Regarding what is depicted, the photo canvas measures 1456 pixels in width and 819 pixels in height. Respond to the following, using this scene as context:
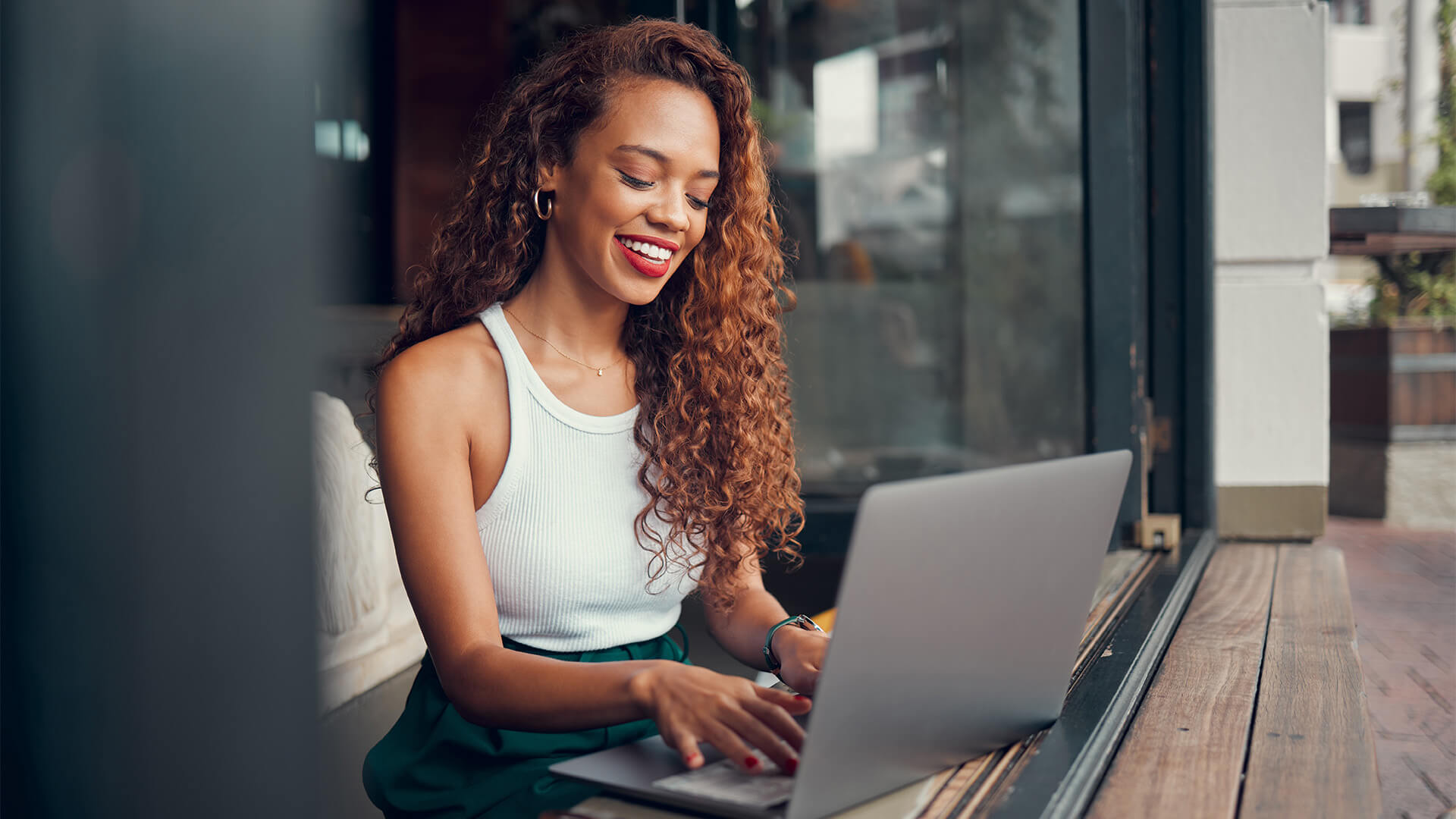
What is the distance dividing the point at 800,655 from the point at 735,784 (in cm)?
37

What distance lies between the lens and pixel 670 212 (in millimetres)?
1169

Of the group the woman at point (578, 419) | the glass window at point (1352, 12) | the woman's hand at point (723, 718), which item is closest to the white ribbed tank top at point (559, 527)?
the woman at point (578, 419)

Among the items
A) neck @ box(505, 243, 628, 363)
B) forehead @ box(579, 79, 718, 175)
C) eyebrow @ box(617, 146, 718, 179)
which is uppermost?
forehead @ box(579, 79, 718, 175)

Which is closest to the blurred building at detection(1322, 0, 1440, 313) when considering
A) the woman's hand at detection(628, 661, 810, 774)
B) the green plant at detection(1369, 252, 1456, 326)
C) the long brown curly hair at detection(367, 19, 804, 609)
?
the green plant at detection(1369, 252, 1456, 326)

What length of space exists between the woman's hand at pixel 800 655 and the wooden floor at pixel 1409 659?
59 cm

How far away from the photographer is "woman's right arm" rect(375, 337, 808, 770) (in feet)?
2.52

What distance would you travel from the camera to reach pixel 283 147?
0.49 metres

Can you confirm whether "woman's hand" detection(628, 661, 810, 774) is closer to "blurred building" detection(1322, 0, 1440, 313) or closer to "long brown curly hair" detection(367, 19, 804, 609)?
"long brown curly hair" detection(367, 19, 804, 609)

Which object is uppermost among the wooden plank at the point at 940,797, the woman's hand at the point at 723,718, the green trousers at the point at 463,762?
the woman's hand at the point at 723,718

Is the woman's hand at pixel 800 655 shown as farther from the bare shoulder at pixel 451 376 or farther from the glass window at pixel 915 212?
the glass window at pixel 915 212

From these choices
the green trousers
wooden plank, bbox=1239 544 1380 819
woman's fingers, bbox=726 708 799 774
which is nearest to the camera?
woman's fingers, bbox=726 708 799 774

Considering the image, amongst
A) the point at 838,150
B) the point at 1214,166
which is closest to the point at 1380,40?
the point at 838,150

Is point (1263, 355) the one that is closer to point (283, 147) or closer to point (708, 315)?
point (708, 315)

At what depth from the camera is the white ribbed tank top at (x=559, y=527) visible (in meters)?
1.13
